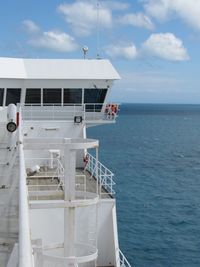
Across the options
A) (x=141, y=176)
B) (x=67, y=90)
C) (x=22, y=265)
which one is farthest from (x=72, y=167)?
(x=141, y=176)

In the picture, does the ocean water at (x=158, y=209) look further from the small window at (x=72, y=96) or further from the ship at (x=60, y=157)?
the small window at (x=72, y=96)

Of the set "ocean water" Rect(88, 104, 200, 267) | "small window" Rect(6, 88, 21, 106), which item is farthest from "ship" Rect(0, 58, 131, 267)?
"ocean water" Rect(88, 104, 200, 267)

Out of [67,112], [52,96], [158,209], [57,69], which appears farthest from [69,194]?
[158,209]

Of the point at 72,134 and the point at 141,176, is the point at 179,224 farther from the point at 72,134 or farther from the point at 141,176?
the point at 141,176

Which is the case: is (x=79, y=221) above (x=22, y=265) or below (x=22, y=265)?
below

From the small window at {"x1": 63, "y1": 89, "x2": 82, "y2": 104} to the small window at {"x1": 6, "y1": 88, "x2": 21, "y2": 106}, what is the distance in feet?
8.87

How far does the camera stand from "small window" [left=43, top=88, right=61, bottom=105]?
27.4 meters

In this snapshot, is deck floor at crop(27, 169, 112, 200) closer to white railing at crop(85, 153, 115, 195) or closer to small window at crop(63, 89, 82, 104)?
white railing at crop(85, 153, 115, 195)

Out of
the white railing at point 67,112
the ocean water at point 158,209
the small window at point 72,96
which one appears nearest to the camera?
the white railing at point 67,112

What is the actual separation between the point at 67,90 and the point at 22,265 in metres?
24.4

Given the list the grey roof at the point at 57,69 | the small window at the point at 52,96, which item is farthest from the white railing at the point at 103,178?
the grey roof at the point at 57,69

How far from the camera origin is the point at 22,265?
3.50m

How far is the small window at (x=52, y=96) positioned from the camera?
90.0 ft

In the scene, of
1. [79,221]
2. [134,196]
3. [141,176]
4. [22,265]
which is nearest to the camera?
[22,265]
